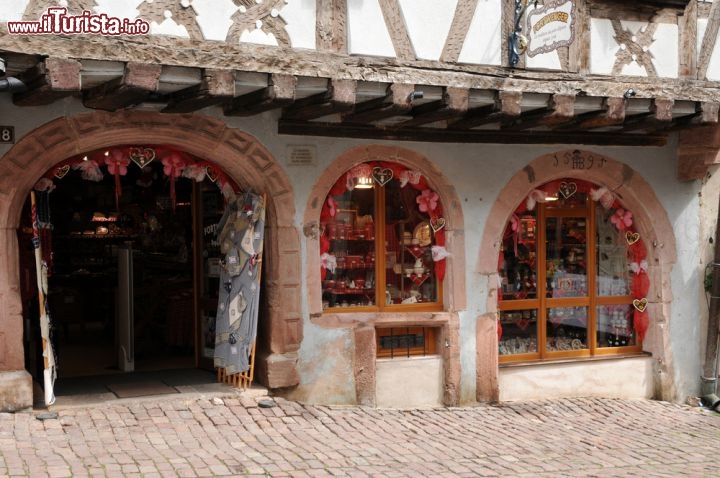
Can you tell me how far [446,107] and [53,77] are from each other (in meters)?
3.19

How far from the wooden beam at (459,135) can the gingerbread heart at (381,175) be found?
1.05ft

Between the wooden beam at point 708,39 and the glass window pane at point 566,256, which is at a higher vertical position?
the wooden beam at point 708,39

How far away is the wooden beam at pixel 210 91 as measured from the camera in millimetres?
6664

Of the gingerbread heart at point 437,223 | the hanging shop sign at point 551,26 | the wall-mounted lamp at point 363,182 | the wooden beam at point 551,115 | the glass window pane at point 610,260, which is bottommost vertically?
the glass window pane at point 610,260

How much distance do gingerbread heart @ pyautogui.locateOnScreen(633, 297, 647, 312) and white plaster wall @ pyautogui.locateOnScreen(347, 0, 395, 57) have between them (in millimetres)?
4124

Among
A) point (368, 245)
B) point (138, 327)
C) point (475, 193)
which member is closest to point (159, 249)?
point (138, 327)

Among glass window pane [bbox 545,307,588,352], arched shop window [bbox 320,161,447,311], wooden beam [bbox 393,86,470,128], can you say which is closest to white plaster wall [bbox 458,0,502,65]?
wooden beam [bbox 393,86,470,128]

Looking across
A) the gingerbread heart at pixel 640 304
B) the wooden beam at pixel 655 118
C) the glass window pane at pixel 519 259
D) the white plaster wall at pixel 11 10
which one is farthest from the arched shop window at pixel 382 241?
the white plaster wall at pixel 11 10

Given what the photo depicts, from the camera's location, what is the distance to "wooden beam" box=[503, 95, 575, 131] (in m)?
8.06

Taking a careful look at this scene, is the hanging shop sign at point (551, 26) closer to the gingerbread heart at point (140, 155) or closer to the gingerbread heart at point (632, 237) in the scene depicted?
the gingerbread heart at point (632, 237)

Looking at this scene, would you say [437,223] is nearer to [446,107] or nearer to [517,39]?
[446,107]

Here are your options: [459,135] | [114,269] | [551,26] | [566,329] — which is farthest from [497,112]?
[114,269]

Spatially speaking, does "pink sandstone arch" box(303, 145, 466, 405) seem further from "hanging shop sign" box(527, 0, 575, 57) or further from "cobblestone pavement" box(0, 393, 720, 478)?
"hanging shop sign" box(527, 0, 575, 57)

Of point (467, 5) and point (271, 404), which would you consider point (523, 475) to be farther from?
point (467, 5)
